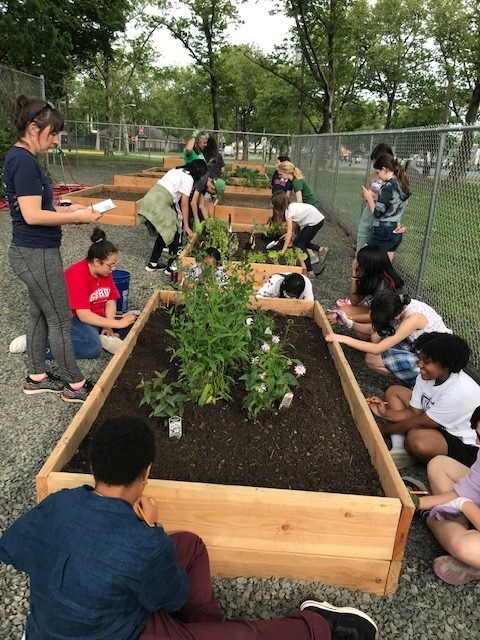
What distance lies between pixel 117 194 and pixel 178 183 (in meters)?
5.57

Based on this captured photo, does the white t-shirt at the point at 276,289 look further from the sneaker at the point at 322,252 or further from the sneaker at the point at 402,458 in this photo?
the sneaker at the point at 322,252

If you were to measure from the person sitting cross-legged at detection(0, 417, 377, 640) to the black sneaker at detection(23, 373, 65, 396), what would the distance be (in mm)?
2110

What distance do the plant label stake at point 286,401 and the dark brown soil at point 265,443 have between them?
2.2 inches

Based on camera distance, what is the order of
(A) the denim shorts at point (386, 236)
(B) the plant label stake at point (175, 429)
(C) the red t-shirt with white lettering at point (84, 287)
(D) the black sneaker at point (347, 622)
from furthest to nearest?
1. (A) the denim shorts at point (386, 236)
2. (C) the red t-shirt with white lettering at point (84, 287)
3. (B) the plant label stake at point (175, 429)
4. (D) the black sneaker at point (347, 622)

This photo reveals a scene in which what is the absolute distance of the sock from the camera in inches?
120

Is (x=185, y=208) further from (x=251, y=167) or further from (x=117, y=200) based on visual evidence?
(x=251, y=167)

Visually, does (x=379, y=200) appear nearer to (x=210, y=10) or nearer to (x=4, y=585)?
(x=4, y=585)

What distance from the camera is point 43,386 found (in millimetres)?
3463

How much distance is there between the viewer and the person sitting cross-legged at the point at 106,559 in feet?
4.26

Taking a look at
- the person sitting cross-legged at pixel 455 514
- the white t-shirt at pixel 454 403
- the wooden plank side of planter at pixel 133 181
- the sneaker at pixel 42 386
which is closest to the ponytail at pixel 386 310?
the white t-shirt at pixel 454 403

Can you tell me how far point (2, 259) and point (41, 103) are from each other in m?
4.49

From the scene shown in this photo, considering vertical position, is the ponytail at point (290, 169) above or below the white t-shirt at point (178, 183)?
above

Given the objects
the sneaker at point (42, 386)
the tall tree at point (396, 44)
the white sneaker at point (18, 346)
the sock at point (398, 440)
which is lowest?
the sock at point (398, 440)

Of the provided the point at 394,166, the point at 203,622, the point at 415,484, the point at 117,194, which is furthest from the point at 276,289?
the point at 117,194
